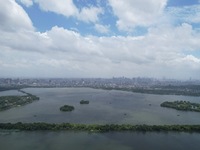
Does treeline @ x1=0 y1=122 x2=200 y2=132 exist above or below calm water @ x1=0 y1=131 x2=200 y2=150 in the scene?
above

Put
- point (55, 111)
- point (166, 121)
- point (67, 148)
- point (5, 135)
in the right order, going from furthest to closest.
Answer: point (55, 111)
point (166, 121)
point (5, 135)
point (67, 148)

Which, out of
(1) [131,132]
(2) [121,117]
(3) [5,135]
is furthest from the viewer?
(2) [121,117]

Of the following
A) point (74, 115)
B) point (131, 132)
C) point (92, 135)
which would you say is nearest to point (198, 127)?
point (131, 132)

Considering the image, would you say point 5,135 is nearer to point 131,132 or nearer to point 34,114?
point 34,114

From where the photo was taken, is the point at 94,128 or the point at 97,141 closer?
the point at 97,141

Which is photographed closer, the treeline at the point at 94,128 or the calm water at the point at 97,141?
the calm water at the point at 97,141

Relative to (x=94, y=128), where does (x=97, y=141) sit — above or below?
below

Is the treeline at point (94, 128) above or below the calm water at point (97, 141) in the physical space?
above

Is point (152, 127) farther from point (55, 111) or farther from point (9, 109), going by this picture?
point (9, 109)

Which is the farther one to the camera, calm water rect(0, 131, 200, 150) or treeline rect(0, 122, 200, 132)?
treeline rect(0, 122, 200, 132)

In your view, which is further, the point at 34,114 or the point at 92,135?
the point at 34,114
